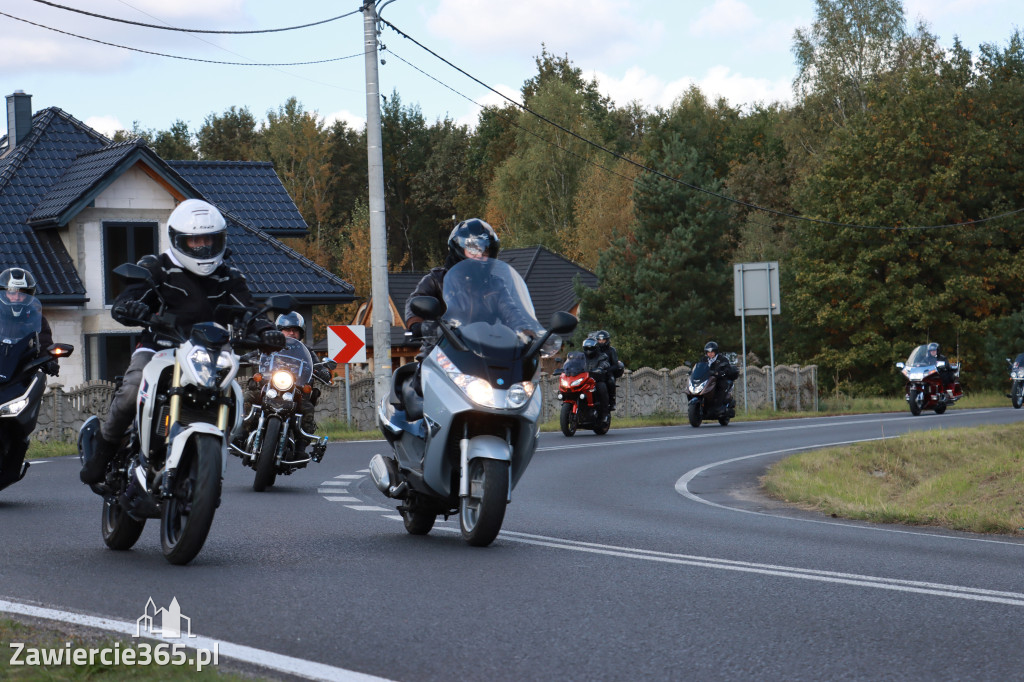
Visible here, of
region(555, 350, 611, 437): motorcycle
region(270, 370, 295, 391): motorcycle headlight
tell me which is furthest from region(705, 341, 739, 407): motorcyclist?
region(270, 370, 295, 391): motorcycle headlight

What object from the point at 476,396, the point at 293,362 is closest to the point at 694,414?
the point at 293,362

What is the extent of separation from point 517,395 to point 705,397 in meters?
20.4

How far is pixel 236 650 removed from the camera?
5152 mm

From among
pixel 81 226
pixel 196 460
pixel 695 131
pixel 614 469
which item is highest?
pixel 695 131

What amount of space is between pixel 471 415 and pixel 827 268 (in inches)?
1963

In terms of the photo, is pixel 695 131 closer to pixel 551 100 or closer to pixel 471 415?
pixel 551 100

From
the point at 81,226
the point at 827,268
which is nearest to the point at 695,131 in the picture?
the point at 827,268

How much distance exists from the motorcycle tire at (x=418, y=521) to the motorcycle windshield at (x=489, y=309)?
1453 mm

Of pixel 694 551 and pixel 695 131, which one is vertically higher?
pixel 695 131

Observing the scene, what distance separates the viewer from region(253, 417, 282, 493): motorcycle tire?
43.0 ft

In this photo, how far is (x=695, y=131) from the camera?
76.1 metres

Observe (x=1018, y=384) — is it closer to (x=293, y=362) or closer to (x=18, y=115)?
(x=293, y=362)

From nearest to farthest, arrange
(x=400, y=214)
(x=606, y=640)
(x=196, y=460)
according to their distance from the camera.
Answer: (x=606, y=640), (x=196, y=460), (x=400, y=214)

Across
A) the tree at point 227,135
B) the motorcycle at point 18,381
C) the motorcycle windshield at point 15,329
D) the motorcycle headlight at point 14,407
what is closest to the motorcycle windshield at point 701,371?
the motorcycle at point 18,381
